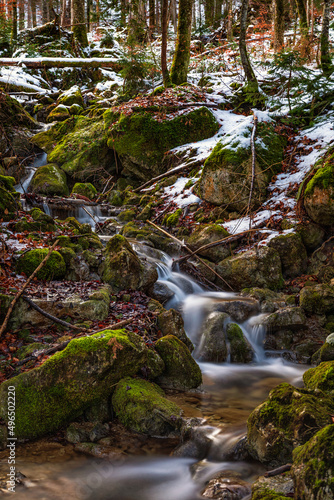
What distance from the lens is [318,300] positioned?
20.9 ft

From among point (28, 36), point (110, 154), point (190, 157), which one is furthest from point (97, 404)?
point (28, 36)

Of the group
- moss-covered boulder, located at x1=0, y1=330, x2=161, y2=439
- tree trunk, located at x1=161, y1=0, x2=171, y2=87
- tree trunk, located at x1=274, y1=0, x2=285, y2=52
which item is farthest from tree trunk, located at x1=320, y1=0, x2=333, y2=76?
moss-covered boulder, located at x1=0, y1=330, x2=161, y2=439

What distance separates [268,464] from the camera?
3.32m

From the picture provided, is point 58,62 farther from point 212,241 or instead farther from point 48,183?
point 212,241

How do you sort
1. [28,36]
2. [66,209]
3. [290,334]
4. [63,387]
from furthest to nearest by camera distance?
1. [28,36]
2. [66,209]
3. [290,334]
4. [63,387]

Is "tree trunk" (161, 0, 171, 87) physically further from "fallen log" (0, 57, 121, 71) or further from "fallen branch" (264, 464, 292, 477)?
"fallen branch" (264, 464, 292, 477)

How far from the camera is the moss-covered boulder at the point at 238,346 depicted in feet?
19.9

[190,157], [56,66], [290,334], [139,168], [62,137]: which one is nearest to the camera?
[290,334]

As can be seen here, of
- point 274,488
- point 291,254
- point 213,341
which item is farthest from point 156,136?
point 274,488

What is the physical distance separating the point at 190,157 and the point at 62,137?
6.09 m

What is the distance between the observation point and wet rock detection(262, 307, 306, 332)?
6268 mm

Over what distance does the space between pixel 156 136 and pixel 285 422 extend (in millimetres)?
10986

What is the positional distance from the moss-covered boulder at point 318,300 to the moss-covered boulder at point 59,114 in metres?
14.1

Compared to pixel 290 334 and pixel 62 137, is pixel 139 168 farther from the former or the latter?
Answer: pixel 290 334
